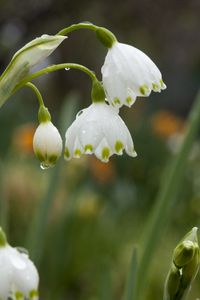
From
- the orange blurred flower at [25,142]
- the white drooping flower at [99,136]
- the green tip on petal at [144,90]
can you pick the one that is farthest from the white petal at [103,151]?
the orange blurred flower at [25,142]

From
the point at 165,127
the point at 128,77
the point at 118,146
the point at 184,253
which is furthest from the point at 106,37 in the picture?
the point at 165,127

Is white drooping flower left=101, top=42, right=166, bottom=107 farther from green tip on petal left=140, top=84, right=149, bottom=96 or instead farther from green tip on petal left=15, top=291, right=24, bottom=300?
green tip on petal left=15, top=291, right=24, bottom=300

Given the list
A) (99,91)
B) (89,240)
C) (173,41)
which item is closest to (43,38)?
(99,91)

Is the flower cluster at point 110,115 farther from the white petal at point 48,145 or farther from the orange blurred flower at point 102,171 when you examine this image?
the orange blurred flower at point 102,171

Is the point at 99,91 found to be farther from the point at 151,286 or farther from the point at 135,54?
the point at 151,286

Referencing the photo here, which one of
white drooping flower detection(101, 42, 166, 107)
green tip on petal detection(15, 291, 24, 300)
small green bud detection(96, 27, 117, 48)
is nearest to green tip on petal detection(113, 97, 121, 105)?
white drooping flower detection(101, 42, 166, 107)

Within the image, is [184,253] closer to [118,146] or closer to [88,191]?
[118,146]
